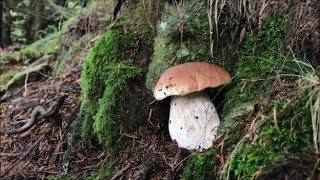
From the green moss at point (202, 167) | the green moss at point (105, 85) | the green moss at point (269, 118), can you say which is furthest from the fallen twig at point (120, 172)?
the green moss at point (269, 118)

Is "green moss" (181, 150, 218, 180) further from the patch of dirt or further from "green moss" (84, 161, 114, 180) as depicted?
the patch of dirt

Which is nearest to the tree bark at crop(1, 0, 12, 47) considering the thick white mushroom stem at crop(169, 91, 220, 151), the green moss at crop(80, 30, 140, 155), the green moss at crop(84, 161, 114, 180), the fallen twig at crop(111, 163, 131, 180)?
the green moss at crop(80, 30, 140, 155)

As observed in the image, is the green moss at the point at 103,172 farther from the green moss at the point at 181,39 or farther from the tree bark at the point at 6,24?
the tree bark at the point at 6,24

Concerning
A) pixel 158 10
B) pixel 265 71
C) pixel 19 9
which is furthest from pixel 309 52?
pixel 19 9

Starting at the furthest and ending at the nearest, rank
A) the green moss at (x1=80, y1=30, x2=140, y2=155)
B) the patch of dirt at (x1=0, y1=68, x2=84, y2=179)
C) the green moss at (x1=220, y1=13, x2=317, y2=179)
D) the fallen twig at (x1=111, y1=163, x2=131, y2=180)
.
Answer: the patch of dirt at (x1=0, y1=68, x2=84, y2=179)
the green moss at (x1=80, y1=30, x2=140, y2=155)
the fallen twig at (x1=111, y1=163, x2=131, y2=180)
the green moss at (x1=220, y1=13, x2=317, y2=179)

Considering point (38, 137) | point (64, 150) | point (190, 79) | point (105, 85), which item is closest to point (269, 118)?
point (190, 79)

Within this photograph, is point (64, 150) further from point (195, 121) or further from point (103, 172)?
point (195, 121)

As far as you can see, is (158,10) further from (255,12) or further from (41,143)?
(41,143)
